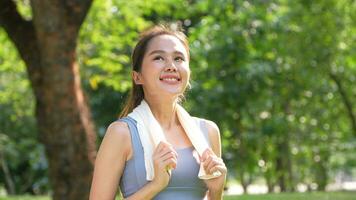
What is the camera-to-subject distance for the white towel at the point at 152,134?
7.39ft

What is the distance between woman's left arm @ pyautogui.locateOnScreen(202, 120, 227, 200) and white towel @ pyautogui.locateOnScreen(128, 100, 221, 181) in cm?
2

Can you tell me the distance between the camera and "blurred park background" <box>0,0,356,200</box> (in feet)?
23.3

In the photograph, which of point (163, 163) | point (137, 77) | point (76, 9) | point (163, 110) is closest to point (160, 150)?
point (163, 163)

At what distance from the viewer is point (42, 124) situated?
7211mm

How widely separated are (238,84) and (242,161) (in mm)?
3813

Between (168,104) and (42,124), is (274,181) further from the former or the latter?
(168,104)

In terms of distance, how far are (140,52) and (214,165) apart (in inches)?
19.6

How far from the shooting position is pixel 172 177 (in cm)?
225

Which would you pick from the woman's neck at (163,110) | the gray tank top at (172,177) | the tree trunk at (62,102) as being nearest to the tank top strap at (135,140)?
the gray tank top at (172,177)

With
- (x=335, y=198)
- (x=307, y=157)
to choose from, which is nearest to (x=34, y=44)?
(x=335, y=198)

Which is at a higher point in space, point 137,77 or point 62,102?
point 137,77

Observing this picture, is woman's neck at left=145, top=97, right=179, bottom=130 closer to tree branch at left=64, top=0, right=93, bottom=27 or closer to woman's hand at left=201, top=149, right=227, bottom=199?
woman's hand at left=201, top=149, right=227, bottom=199

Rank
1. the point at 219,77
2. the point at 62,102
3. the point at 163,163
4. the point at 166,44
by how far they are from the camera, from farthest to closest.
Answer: the point at 219,77, the point at 62,102, the point at 166,44, the point at 163,163

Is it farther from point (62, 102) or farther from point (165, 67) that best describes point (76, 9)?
point (165, 67)
